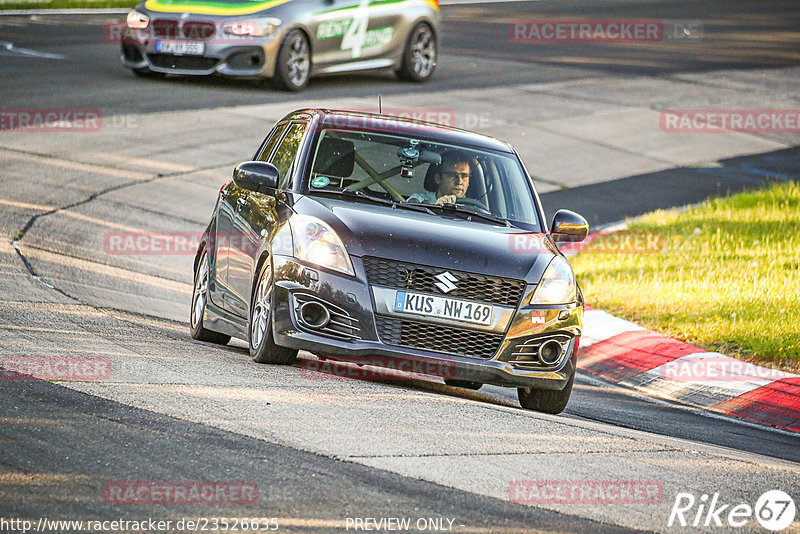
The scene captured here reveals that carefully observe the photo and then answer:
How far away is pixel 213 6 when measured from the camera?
19438mm

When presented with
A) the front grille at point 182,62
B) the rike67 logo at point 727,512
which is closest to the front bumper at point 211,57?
the front grille at point 182,62

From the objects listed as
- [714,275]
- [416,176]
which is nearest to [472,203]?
[416,176]

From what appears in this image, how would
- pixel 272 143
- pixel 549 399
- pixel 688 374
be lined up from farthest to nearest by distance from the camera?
pixel 688 374 → pixel 272 143 → pixel 549 399

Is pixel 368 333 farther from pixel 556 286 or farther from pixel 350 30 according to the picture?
pixel 350 30

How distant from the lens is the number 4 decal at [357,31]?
2122 cm

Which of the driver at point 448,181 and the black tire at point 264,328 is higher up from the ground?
the driver at point 448,181

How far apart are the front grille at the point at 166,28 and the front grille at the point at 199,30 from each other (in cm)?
15

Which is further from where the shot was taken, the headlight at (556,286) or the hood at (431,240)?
the headlight at (556,286)

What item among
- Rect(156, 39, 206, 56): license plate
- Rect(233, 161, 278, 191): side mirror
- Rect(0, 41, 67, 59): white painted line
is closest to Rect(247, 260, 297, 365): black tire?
Rect(233, 161, 278, 191): side mirror

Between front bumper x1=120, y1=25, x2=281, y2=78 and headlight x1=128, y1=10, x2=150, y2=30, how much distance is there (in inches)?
4.7

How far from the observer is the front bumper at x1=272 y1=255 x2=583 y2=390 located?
285 inches

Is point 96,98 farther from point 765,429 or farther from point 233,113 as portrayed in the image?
point 765,429

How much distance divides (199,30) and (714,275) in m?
9.65

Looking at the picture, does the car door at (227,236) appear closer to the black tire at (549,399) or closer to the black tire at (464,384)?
the black tire at (464,384)
